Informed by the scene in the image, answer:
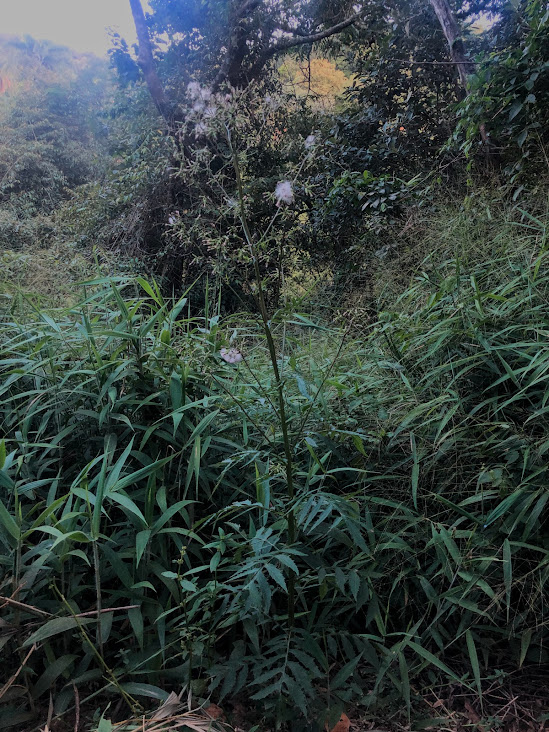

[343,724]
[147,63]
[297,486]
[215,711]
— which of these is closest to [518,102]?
[297,486]

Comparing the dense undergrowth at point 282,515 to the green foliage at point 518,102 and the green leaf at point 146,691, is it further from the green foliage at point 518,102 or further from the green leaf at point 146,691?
the green foliage at point 518,102

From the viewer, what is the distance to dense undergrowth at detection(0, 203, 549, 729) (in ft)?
3.21

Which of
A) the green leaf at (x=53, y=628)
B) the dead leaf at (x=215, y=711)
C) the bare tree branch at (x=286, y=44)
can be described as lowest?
the dead leaf at (x=215, y=711)

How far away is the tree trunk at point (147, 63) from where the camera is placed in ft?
14.8

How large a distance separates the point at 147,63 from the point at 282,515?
512cm

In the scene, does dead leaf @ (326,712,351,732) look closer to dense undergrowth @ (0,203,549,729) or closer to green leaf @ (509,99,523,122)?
dense undergrowth @ (0,203,549,729)

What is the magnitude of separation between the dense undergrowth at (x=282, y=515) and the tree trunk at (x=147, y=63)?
3897 mm

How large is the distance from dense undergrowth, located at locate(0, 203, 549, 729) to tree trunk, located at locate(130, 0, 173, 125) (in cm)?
390

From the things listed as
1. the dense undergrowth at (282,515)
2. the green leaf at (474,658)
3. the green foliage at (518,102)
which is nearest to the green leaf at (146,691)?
the dense undergrowth at (282,515)

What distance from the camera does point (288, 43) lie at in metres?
4.49

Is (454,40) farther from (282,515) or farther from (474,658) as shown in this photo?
→ (474,658)

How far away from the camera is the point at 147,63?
4562 millimetres

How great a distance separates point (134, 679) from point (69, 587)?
255 mm

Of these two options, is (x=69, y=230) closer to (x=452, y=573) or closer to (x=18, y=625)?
(x=18, y=625)
